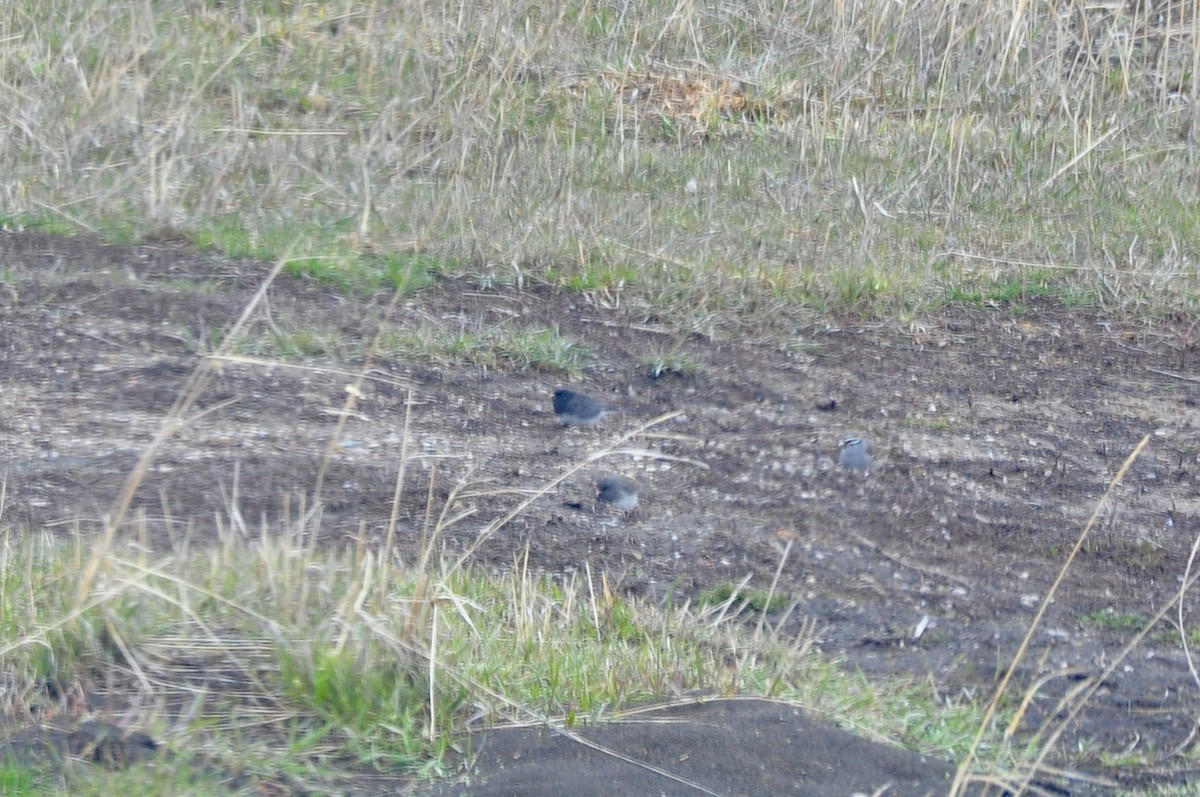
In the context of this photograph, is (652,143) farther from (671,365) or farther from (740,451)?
(740,451)

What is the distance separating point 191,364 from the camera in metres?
4.57

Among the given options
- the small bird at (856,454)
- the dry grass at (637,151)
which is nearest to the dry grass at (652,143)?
the dry grass at (637,151)

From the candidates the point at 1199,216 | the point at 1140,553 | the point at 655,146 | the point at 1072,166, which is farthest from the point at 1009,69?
the point at 1140,553

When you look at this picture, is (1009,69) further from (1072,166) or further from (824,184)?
(824,184)

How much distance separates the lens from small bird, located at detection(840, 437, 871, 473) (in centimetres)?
429

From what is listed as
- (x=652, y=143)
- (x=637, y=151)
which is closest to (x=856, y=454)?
(x=637, y=151)

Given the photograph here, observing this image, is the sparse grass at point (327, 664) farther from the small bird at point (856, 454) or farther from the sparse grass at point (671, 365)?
the sparse grass at point (671, 365)

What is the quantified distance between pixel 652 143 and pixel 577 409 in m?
2.87

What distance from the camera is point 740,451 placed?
437 centimetres

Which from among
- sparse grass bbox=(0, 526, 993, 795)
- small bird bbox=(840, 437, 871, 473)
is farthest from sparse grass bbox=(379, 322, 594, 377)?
sparse grass bbox=(0, 526, 993, 795)

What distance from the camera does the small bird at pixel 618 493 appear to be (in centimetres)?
404

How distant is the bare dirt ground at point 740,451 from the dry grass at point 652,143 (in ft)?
1.10

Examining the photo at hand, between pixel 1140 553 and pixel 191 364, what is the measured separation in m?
3.07

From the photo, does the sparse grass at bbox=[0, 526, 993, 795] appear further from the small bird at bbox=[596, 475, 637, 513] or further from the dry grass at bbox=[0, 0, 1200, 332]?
the dry grass at bbox=[0, 0, 1200, 332]
